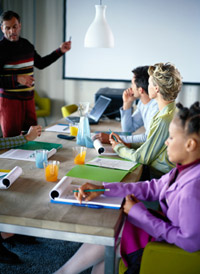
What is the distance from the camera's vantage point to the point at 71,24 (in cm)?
532

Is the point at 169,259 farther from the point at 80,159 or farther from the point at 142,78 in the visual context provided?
the point at 142,78

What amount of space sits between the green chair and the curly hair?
1035mm

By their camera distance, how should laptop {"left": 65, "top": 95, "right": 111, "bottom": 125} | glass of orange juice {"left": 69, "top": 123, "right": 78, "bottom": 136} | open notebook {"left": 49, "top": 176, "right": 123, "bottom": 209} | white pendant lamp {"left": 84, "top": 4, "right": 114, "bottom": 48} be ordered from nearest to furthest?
open notebook {"left": 49, "top": 176, "right": 123, "bottom": 209}, glass of orange juice {"left": 69, "top": 123, "right": 78, "bottom": 136}, laptop {"left": 65, "top": 95, "right": 111, "bottom": 125}, white pendant lamp {"left": 84, "top": 4, "right": 114, "bottom": 48}

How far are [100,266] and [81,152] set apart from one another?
0.67 meters

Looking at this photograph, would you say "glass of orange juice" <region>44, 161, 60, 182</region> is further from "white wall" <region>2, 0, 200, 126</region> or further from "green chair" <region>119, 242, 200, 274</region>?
"white wall" <region>2, 0, 200, 126</region>

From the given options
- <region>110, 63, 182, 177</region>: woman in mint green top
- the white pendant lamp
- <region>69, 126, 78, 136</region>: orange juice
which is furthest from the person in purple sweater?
the white pendant lamp

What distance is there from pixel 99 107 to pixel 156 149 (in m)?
1.37

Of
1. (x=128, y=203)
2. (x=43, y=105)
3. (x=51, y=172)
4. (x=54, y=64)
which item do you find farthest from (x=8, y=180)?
(x=54, y=64)

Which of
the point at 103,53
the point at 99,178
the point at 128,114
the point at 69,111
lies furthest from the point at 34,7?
the point at 99,178

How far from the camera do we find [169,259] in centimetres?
127

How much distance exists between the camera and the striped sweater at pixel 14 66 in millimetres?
3051

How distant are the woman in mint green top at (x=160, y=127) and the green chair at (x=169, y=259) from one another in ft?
2.47

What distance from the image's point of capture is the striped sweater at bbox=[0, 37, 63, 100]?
305cm

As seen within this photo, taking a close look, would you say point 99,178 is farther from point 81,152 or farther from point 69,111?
point 69,111
